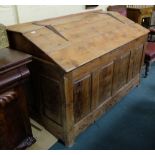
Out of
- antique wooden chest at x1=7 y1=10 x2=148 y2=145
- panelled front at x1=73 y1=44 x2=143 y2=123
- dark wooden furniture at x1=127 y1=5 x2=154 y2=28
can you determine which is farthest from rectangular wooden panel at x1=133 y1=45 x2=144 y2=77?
dark wooden furniture at x1=127 y1=5 x2=154 y2=28

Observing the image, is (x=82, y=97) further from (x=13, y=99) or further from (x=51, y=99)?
(x=13, y=99)

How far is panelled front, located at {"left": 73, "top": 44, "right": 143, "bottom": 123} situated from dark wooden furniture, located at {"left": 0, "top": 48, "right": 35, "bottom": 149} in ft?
1.38

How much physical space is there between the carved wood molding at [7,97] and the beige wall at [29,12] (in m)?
0.78

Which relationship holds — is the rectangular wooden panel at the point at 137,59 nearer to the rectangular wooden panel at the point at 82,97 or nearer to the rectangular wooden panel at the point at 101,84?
the rectangular wooden panel at the point at 101,84

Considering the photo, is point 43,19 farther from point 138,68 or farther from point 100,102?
point 138,68

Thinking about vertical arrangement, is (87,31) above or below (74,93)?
above

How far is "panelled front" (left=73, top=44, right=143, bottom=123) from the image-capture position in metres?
1.72

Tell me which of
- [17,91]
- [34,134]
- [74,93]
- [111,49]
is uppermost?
[111,49]

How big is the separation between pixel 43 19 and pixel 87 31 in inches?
21.1

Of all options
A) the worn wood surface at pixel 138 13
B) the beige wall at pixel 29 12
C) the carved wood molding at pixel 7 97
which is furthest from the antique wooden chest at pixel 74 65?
the worn wood surface at pixel 138 13

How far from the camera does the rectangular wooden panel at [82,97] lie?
1662mm

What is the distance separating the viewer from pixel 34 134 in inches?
74.8

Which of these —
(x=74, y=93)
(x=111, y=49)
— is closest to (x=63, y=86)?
(x=74, y=93)

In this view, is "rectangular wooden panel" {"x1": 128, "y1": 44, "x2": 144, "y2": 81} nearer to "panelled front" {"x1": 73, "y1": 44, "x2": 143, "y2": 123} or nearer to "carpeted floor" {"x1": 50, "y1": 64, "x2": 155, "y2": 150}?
"panelled front" {"x1": 73, "y1": 44, "x2": 143, "y2": 123}
